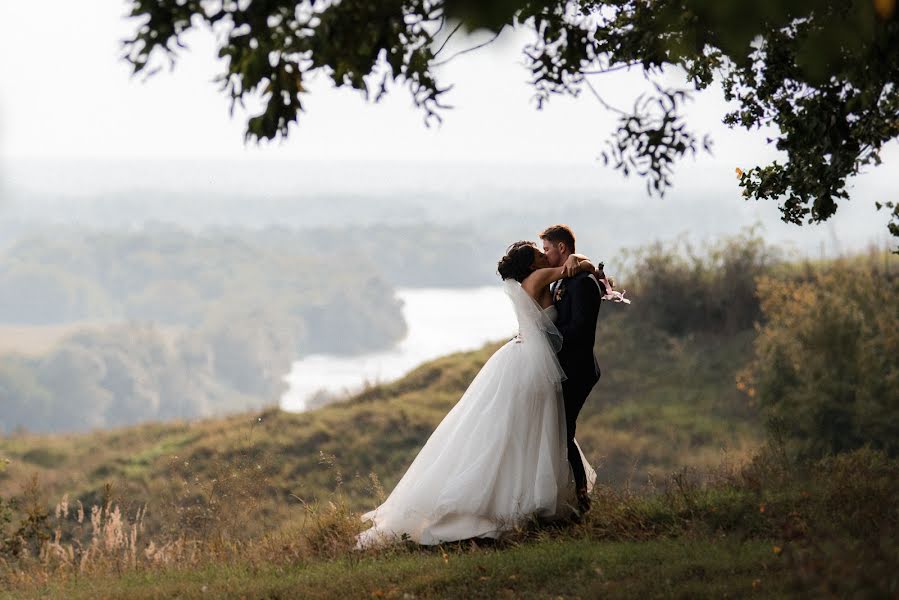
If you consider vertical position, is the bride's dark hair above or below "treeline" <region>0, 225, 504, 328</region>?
above

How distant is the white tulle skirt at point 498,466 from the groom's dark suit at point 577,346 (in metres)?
0.09

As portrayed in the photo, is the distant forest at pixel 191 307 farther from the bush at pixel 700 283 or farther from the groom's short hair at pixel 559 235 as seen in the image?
the groom's short hair at pixel 559 235

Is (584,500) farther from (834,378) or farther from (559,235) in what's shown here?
(834,378)

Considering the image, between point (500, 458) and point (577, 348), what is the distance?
44.1 inches

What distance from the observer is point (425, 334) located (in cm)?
10100

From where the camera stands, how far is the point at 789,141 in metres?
6.75

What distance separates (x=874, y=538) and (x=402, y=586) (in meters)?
3.17

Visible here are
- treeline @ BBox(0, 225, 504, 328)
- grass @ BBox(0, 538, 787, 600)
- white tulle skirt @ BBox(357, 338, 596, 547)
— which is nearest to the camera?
grass @ BBox(0, 538, 787, 600)

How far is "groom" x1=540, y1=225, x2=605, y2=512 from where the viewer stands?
8062 millimetres

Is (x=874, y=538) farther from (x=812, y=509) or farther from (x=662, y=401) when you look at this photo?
(x=662, y=401)

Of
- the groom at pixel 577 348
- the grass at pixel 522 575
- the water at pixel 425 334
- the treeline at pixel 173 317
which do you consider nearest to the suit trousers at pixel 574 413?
the groom at pixel 577 348

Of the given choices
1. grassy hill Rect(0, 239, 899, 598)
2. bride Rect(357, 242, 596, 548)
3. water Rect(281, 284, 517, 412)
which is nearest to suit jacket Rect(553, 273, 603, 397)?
bride Rect(357, 242, 596, 548)

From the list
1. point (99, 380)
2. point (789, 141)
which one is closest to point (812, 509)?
point (789, 141)

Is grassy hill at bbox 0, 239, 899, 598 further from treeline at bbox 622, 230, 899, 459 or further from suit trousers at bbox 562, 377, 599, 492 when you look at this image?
suit trousers at bbox 562, 377, 599, 492
